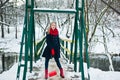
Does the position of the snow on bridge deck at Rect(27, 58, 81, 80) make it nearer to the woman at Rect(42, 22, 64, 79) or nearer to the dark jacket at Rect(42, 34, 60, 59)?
the woman at Rect(42, 22, 64, 79)

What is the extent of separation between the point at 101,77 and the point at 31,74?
95.4 inches

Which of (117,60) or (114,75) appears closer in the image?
(114,75)

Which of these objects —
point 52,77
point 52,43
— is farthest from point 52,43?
point 52,77

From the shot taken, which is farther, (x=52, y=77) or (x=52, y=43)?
(x=52, y=77)

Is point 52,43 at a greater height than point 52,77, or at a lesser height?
greater

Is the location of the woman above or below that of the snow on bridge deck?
above

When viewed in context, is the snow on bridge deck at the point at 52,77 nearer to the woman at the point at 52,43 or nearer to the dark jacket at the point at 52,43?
the woman at the point at 52,43

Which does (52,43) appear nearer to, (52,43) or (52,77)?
(52,43)

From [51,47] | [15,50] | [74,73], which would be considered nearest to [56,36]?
[51,47]

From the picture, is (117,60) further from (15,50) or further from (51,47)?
(51,47)

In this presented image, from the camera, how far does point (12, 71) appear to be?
1141 cm

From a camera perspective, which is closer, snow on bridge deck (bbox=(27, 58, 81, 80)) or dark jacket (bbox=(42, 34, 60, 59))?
dark jacket (bbox=(42, 34, 60, 59))

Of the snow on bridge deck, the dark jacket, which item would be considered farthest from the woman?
the snow on bridge deck

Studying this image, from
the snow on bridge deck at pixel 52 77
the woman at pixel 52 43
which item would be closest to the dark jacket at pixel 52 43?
the woman at pixel 52 43
